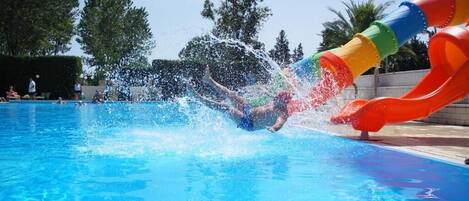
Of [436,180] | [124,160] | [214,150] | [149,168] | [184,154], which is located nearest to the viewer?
[436,180]

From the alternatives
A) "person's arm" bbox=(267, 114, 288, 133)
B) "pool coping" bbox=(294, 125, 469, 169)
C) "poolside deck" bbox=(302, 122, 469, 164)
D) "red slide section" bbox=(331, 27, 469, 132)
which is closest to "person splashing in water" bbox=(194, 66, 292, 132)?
"person's arm" bbox=(267, 114, 288, 133)

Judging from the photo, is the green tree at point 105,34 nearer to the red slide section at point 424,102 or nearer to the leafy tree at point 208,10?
the leafy tree at point 208,10

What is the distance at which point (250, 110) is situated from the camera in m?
8.77

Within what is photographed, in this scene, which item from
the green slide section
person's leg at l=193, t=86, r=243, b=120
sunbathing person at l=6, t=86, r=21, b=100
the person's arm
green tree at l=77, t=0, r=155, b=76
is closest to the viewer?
the person's arm

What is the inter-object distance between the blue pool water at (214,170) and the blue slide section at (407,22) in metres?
2.37

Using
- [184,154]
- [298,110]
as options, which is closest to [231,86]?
[298,110]

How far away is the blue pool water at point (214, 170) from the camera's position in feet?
16.0

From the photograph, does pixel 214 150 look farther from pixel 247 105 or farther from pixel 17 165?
pixel 17 165

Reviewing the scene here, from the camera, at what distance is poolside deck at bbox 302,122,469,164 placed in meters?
7.29

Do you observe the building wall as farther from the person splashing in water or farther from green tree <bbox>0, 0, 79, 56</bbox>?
green tree <bbox>0, 0, 79, 56</bbox>

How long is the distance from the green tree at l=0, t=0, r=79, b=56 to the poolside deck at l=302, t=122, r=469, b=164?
2521 cm

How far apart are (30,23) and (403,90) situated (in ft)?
82.4

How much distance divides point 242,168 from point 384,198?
2064mm

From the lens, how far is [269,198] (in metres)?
4.69
